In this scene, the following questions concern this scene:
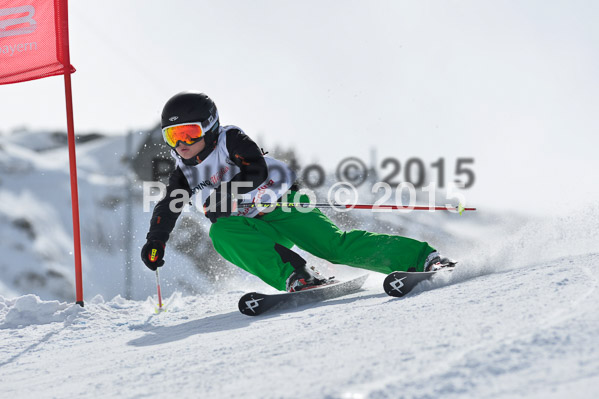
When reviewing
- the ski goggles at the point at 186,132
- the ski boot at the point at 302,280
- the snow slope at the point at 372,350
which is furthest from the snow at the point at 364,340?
the ski goggles at the point at 186,132

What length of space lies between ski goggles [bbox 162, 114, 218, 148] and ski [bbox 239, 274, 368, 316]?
1.05 metres

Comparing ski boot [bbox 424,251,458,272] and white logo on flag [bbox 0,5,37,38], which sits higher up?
white logo on flag [bbox 0,5,37,38]

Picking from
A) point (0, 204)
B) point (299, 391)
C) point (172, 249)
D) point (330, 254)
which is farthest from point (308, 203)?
point (0, 204)

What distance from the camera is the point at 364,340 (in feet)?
5.46

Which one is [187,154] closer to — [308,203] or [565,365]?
[308,203]

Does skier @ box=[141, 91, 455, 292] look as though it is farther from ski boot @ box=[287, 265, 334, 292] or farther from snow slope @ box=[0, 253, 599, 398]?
snow slope @ box=[0, 253, 599, 398]

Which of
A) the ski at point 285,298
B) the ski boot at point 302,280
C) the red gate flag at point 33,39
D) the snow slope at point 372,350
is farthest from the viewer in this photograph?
the red gate flag at point 33,39

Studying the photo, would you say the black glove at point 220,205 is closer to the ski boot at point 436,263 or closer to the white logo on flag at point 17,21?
the ski boot at point 436,263

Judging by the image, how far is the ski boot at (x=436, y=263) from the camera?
10.1 ft

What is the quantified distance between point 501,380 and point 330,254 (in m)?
2.33

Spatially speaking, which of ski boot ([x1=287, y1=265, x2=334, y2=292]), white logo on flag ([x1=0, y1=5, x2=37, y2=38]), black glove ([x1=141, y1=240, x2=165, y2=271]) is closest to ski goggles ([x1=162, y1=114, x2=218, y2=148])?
black glove ([x1=141, y1=240, x2=165, y2=271])

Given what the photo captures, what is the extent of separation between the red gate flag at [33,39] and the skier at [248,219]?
154 cm

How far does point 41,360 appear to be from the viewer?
7.91 ft

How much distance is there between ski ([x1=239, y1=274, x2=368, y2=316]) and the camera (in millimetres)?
2930
